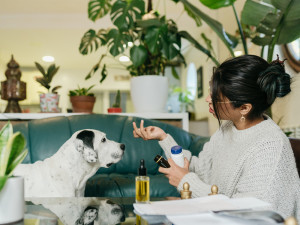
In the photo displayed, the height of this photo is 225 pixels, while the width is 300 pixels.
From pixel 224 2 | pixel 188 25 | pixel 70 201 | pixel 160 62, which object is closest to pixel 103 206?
pixel 70 201

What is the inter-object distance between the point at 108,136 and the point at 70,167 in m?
0.90

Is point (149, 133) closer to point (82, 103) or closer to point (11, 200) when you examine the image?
point (11, 200)

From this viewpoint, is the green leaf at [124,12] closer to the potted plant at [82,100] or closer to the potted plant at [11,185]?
the potted plant at [82,100]

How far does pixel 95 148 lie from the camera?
1.66 meters

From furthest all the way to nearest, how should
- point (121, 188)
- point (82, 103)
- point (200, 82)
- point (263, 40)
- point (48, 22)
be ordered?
point (200, 82) < point (48, 22) < point (82, 103) < point (263, 40) < point (121, 188)

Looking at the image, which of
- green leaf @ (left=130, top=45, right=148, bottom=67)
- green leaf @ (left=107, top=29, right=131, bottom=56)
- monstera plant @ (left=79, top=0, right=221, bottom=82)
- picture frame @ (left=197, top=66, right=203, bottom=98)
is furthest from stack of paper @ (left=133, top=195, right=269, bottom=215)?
picture frame @ (left=197, top=66, right=203, bottom=98)

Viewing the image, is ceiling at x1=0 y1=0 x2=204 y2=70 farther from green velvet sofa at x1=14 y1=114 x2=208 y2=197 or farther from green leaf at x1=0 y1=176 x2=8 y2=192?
green leaf at x1=0 y1=176 x2=8 y2=192

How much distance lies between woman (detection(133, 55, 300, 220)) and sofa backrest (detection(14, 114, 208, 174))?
1082 mm

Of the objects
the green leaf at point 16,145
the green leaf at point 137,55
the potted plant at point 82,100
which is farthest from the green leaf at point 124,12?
the green leaf at point 16,145

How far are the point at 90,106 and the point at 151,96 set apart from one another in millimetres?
559

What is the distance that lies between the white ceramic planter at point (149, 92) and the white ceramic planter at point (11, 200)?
2.10 metres

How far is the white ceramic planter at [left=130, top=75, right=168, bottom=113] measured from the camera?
113 inches

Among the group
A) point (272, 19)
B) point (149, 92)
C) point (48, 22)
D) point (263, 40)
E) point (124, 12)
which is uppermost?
point (48, 22)

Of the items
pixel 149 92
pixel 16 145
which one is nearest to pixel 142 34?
pixel 149 92
